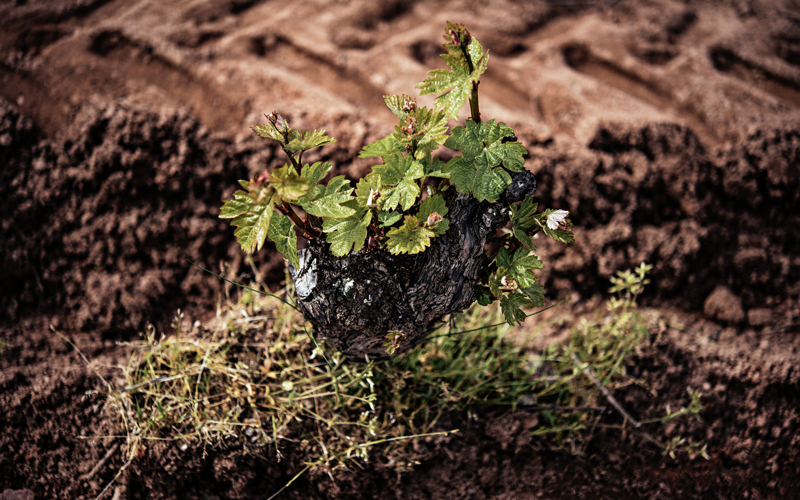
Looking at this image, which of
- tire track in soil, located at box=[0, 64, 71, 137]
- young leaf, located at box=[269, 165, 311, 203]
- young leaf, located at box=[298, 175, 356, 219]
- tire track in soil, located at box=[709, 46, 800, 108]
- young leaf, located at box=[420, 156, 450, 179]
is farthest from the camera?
tire track in soil, located at box=[709, 46, 800, 108]

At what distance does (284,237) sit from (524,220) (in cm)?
68

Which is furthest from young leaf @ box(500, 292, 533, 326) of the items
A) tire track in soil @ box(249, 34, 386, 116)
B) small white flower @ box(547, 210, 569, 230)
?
tire track in soil @ box(249, 34, 386, 116)

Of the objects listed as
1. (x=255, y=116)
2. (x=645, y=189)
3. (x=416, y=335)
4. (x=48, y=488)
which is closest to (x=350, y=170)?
(x=255, y=116)

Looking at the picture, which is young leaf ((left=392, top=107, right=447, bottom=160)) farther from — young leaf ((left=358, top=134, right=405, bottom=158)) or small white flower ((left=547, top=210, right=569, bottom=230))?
small white flower ((left=547, top=210, right=569, bottom=230))

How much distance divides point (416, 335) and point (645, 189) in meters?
1.79

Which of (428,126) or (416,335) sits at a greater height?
(428,126)

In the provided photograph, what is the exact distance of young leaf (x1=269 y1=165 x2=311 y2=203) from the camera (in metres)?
1.14

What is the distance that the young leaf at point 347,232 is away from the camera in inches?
50.9

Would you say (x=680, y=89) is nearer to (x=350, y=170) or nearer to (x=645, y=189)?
(x=645, y=189)

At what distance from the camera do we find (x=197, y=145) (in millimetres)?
2490

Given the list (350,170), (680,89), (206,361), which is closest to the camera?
(206,361)

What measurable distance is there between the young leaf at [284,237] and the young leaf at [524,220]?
62cm

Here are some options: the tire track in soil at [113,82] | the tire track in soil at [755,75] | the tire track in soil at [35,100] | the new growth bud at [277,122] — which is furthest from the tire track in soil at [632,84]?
the tire track in soil at [35,100]

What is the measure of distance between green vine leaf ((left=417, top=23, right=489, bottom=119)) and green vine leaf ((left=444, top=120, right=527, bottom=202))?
0.08 meters
